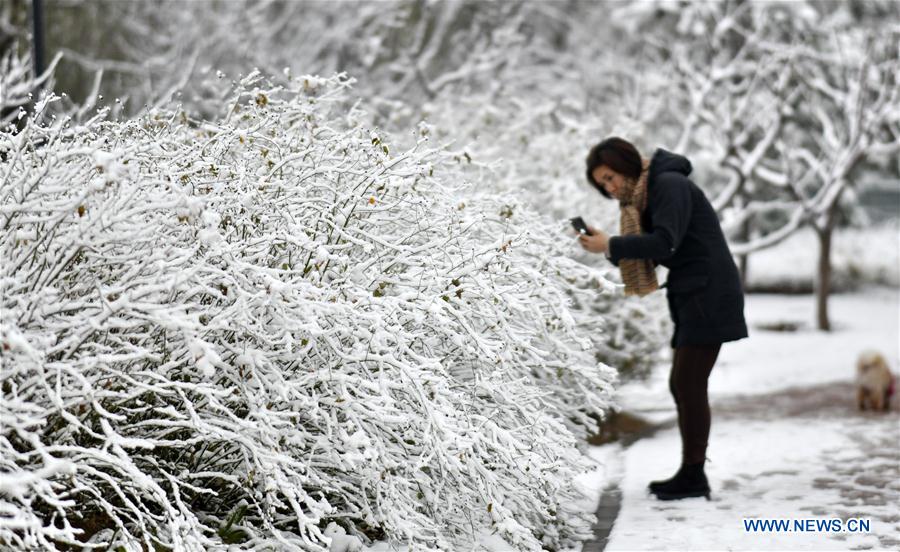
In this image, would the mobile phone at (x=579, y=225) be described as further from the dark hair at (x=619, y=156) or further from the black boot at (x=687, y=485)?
the black boot at (x=687, y=485)

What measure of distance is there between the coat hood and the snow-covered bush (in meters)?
1.13

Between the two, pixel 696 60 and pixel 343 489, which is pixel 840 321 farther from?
pixel 343 489

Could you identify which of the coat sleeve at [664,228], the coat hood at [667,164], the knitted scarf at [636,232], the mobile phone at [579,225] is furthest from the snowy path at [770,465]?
the coat hood at [667,164]

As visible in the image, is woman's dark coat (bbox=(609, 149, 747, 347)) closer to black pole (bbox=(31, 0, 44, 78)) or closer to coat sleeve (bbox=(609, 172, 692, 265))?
coat sleeve (bbox=(609, 172, 692, 265))

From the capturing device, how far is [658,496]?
17.1ft

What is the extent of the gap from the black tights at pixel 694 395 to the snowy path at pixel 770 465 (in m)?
0.27

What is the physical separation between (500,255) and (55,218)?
5.37 feet

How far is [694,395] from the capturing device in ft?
17.0

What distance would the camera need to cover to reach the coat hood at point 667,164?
522 cm

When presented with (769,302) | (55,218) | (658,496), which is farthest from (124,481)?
(769,302)

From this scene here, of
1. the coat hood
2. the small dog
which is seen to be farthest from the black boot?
the small dog

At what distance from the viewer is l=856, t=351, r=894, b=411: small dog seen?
8.02 meters

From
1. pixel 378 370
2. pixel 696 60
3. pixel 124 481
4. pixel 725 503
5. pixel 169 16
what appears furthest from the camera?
pixel 696 60

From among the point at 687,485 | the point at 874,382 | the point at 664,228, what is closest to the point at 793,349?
the point at 874,382
